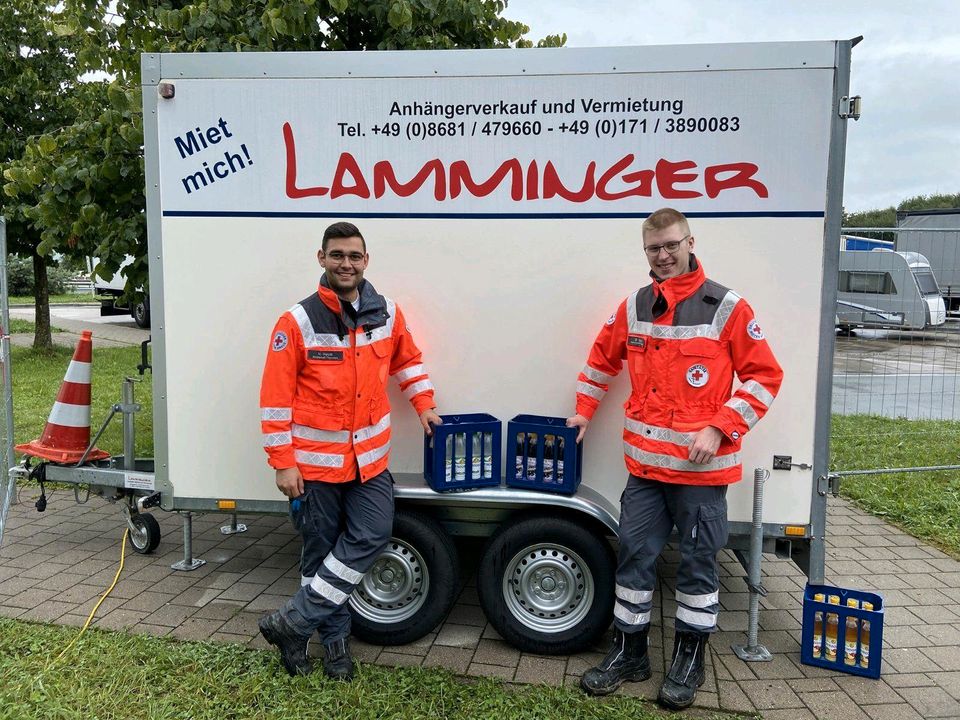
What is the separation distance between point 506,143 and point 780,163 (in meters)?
1.21

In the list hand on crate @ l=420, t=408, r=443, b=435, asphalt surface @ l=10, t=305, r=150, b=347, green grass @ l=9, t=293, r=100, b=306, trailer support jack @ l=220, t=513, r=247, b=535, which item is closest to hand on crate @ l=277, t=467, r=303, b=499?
hand on crate @ l=420, t=408, r=443, b=435

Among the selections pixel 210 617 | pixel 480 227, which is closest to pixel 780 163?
pixel 480 227

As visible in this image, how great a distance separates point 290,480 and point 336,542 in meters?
0.40

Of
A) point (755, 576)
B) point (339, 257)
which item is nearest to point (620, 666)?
point (755, 576)

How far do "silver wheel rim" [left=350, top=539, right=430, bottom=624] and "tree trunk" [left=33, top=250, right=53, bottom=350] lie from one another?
1075 cm

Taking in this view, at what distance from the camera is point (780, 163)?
3188 millimetres

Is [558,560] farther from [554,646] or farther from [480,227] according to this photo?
[480,227]

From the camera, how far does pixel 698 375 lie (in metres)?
3.02

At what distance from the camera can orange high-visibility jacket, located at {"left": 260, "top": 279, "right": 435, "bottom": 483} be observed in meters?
3.14

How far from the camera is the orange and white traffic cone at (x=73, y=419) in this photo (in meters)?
4.67

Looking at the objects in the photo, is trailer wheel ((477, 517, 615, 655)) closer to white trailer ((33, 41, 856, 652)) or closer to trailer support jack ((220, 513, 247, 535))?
white trailer ((33, 41, 856, 652))

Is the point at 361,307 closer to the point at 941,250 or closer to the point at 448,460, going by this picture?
the point at 448,460

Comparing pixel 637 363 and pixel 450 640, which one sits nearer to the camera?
pixel 637 363

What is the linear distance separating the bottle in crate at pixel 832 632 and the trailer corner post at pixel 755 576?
26 centimetres
